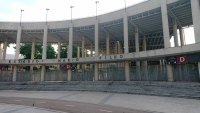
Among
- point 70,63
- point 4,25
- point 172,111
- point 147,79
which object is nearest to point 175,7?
point 147,79

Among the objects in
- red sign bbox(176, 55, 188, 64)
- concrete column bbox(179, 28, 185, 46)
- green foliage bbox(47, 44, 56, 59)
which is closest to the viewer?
red sign bbox(176, 55, 188, 64)

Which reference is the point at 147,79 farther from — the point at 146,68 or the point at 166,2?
the point at 166,2

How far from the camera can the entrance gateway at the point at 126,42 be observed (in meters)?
19.9

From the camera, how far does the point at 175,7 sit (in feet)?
70.6

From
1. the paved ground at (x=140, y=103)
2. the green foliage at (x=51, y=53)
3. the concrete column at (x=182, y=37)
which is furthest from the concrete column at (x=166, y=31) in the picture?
the green foliage at (x=51, y=53)

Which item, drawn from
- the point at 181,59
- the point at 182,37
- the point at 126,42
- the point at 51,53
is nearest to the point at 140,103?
the point at 181,59

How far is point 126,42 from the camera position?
24.7 meters

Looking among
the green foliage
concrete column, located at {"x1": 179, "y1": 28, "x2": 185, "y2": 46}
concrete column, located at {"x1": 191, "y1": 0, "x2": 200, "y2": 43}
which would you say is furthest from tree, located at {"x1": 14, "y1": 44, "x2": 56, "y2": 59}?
concrete column, located at {"x1": 191, "y1": 0, "x2": 200, "y2": 43}

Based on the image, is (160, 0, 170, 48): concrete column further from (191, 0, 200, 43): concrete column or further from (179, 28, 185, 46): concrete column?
(179, 28, 185, 46): concrete column

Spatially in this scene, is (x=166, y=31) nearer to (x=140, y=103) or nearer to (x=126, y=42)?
(x=126, y=42)

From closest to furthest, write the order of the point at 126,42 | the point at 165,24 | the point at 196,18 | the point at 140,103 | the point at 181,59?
the point at 140,103 → the point at 196,18 → the point at 181,59 → the point at 165,24 → the point at 126,42

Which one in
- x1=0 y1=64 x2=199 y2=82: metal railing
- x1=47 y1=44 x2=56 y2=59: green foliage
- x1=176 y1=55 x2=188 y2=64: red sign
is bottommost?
x1=0 y1=64 x2=199 y2=82: metal railing

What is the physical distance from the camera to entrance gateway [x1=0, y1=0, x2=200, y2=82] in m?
19.9

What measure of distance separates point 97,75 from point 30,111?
1824cm
